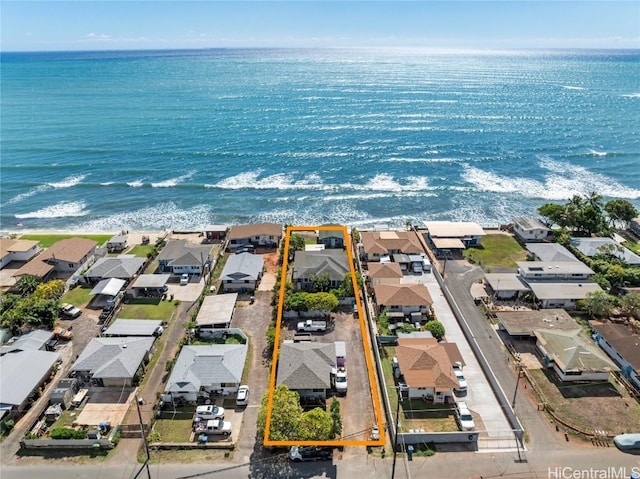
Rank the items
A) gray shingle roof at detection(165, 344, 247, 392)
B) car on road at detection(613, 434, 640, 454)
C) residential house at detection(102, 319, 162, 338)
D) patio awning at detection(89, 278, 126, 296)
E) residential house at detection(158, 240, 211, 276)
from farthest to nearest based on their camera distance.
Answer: residential house at detection(158, 240, 211, 276) < patio awning at detection(89, 278, 126, 296) < residential house at detection(102, 319, 162, 338) < gray shingle roof at detection(165, 344, 247, 392) < car on road at detection(613, 434, 640, 454)

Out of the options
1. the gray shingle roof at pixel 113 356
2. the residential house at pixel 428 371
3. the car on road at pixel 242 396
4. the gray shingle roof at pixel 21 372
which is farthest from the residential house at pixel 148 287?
the residential house at pixel 428 371

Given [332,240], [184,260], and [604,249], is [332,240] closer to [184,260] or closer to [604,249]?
[184,260]

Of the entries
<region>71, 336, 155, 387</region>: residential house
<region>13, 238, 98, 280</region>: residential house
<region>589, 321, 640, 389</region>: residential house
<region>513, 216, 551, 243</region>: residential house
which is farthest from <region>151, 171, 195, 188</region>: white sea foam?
<region>589, 321, 640, 389</region>: residential house

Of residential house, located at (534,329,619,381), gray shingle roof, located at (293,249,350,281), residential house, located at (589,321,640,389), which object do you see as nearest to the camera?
residential house, located at (534,329,619,381)

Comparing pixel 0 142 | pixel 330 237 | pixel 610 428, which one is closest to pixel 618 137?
pixel 330 237

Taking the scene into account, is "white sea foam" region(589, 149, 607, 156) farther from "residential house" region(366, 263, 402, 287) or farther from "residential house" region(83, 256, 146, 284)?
"residential house" region(83, 256, 146, 284)

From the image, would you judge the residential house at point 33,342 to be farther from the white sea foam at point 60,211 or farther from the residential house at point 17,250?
the white sea foam at point 60,211
